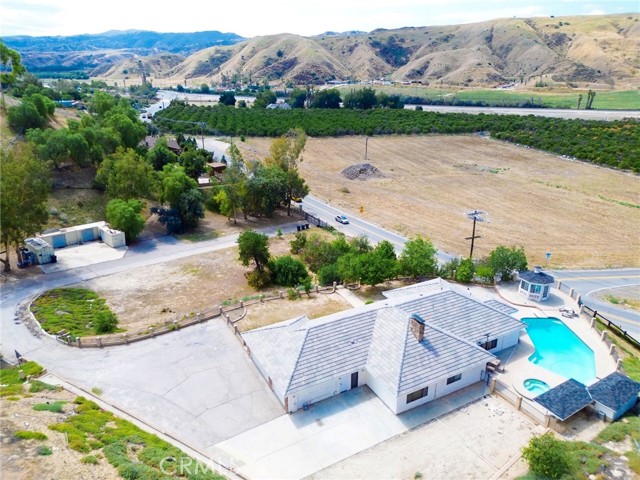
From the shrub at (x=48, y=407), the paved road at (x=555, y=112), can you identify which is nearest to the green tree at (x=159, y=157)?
the shrub at (x=48, y=407)

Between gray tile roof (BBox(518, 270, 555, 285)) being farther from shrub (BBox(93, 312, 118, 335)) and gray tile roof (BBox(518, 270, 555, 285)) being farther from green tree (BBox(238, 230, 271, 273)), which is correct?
shrub (BBox(93, 312, 118, 335))

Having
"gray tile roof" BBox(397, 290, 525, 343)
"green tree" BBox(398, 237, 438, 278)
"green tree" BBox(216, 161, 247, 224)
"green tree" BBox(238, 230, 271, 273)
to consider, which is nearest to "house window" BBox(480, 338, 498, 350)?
"gray tile roof" BBox(397, 290, 525, 343)

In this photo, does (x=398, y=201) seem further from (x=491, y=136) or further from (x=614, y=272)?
(x=491, y=136)

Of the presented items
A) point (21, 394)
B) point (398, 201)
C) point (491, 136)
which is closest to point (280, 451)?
Answer: point (21, 394)

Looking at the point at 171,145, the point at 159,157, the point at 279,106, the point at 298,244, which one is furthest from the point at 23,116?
the point at 279,106

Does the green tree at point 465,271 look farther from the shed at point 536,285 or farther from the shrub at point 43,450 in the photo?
the shrub at point 43,450

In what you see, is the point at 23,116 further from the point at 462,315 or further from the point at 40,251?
the point at 462,315
